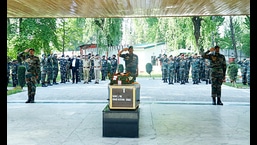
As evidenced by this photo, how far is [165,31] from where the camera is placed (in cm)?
2581

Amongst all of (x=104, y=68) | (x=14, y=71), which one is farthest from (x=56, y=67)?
(x=104, y=68)

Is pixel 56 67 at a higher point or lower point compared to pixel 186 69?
higher

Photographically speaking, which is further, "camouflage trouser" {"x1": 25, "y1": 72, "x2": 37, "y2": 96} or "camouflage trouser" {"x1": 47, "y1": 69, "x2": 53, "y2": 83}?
"camouflage trouser" {"x1": 47, "y1": 69, "x2": 53, "y2": 83}

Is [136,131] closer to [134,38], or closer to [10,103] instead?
[10,103]

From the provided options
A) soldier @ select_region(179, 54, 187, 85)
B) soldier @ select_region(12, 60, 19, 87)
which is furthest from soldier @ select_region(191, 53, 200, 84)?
soldier @ select_region(12, 60, 19, 87)

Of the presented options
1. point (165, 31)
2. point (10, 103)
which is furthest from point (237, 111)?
point (165, 31)

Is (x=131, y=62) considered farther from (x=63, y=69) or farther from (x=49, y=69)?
(x=63, y=69)

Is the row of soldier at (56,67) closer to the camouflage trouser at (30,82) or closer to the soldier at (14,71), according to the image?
the soldier at (14,71)

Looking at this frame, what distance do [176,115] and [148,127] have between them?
1.71m

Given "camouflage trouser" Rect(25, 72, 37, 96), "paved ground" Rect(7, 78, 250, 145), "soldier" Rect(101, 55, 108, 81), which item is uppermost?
"soldier" Rect(101, 55, 108, 81)

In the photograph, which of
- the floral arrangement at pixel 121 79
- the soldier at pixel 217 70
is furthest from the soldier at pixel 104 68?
the floral arrangement at pixel 121 79

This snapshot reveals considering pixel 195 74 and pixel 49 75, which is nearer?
pixel 49 75

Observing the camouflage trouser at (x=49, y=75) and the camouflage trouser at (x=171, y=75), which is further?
the camouflage trouser at (x=171, y=75)

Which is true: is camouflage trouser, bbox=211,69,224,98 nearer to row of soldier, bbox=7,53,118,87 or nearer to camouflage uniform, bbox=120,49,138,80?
camouflage uniform, bbox=120,49,138,80
